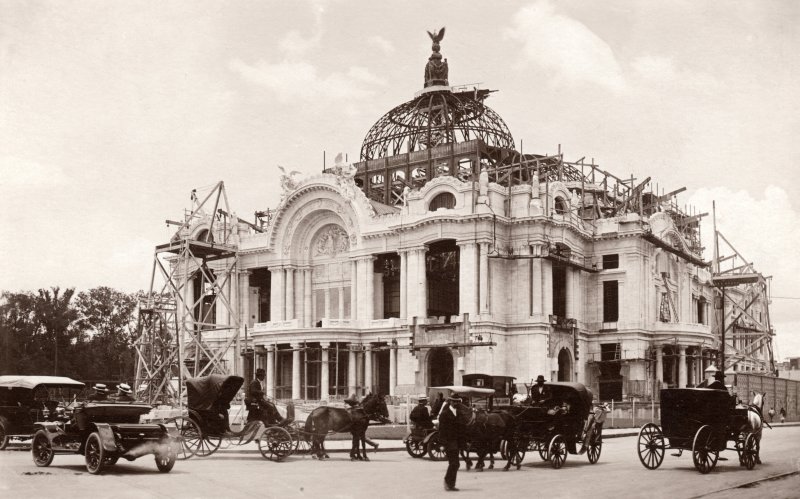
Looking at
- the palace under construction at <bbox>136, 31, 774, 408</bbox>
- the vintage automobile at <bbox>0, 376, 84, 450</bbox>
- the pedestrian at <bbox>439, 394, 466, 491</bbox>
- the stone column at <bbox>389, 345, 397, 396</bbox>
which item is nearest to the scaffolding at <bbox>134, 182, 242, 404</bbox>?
the palace under construction at <bbox>136, 31, 774, 408</bbox>

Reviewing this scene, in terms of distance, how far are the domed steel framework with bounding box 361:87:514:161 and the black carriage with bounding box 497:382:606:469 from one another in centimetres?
4252

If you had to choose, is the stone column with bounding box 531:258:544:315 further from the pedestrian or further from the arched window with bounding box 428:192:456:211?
the pedestrian

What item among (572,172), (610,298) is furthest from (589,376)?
(572,172)

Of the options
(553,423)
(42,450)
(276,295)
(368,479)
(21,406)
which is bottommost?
(368,479)

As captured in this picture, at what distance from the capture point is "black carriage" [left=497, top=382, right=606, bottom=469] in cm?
2208

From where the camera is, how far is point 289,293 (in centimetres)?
6481

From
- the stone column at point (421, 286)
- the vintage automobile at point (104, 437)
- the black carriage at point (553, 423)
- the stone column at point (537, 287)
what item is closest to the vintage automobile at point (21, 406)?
the vintage automobile at point (104, 437)

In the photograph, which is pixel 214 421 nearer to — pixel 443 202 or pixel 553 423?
pixel 553 423

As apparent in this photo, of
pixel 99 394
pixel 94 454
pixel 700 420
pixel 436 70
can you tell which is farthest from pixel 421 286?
pixel 94 454

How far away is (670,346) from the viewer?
61250 millimetres

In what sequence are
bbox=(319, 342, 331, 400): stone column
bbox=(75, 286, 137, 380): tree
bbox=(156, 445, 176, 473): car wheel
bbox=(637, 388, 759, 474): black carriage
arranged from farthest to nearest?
1. bbox=(75, 286, 137, 380): tree
2. bbox=(319, 342, 331, 400): stone column
3. bbox=(637, 388, 759, 474): black carriage
4. bbox=(156, 445, 176, 473): car wheel

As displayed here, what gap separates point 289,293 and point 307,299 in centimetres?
133

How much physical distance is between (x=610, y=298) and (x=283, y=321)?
866 inches

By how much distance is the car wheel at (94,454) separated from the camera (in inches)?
727
